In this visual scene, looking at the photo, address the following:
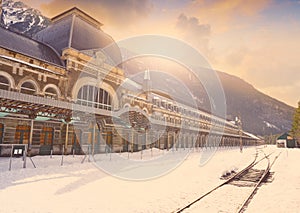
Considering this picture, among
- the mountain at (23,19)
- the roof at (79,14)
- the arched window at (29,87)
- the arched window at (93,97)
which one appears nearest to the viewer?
the arched window at (29,87)

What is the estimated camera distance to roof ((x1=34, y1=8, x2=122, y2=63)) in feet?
80.9

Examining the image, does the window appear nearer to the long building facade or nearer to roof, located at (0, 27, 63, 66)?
the long building facade

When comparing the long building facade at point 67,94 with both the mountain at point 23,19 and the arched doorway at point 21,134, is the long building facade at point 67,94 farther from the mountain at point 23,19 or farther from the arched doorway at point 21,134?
the mountain at point 23,19

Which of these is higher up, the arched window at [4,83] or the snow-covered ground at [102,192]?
the arched window at [4,83]

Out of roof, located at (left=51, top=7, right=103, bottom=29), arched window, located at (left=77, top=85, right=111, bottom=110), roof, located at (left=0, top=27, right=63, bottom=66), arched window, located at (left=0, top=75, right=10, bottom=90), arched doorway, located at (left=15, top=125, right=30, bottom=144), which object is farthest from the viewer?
roof, located at (left=51, top=7, right=103, bottom=29)

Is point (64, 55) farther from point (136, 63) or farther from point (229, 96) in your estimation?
point (229, 96)

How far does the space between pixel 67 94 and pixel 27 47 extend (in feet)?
18.8

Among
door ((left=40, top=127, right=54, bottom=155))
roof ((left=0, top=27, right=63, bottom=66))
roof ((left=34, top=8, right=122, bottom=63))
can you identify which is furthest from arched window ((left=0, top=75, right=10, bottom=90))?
roof ((left=34, top=8, right=122, bottom=63))

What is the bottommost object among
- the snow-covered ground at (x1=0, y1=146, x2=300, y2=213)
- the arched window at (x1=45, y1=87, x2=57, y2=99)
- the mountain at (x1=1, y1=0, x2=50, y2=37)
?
the snow-covered ground at (x1=0, y1=146, x2=300, y2=213)

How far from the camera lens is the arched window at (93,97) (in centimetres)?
2372

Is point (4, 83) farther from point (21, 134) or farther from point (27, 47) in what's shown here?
point (27, 47)

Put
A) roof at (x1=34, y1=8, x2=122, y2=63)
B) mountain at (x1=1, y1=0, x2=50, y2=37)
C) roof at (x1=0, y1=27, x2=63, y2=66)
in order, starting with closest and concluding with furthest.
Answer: roof at (x1=0, y1=27, x2=63, y2=66) → roof at (x1=34, y1=8, x2=122, y2=63) → mountain at (x1=1, y1=0, x2=50, y2=37)

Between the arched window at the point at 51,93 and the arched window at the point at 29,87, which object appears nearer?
the arched window at the point at 29,87

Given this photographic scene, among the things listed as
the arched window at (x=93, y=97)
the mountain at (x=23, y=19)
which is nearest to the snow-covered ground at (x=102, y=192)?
the arched window at (x=93, y=97)
